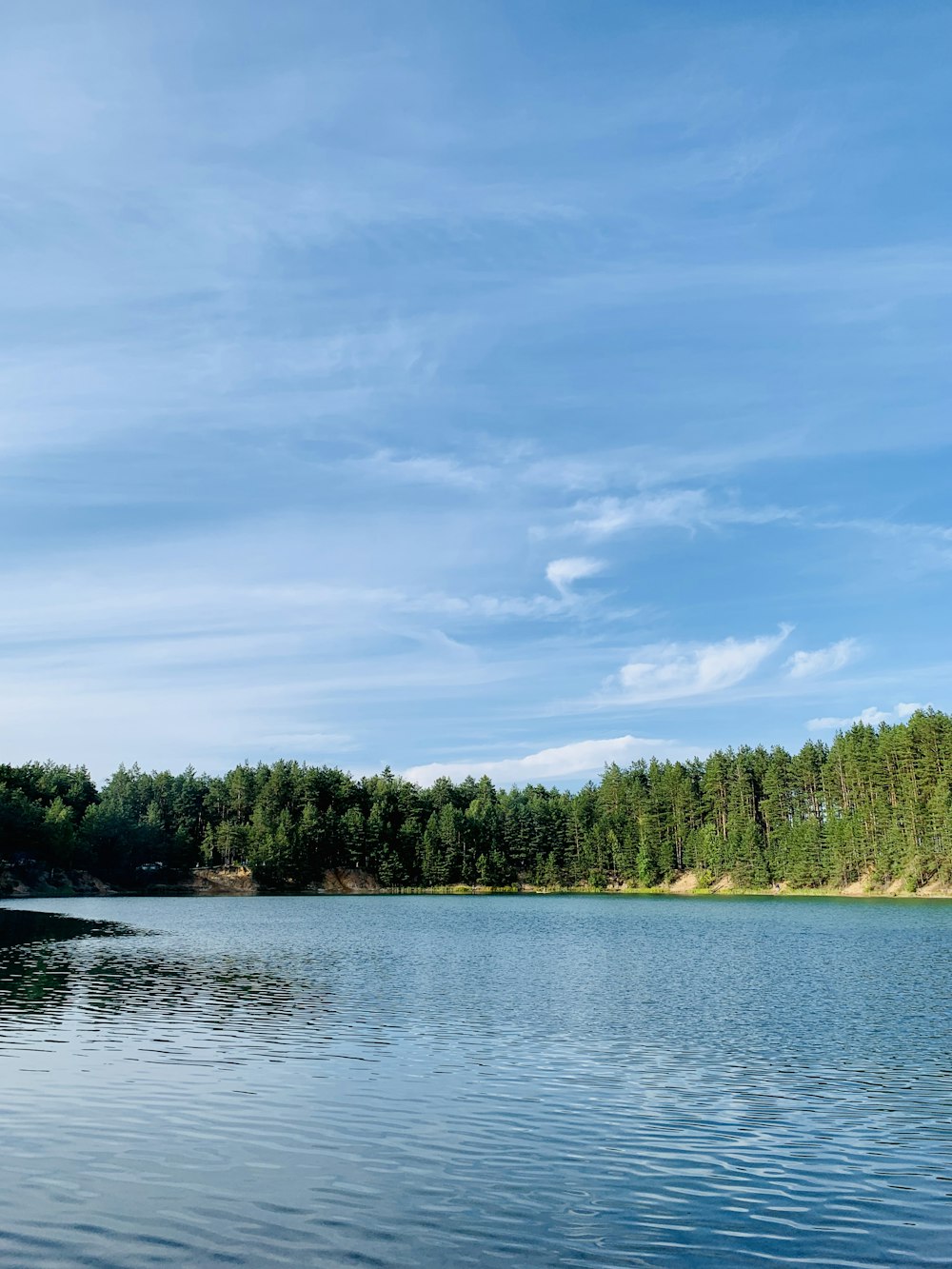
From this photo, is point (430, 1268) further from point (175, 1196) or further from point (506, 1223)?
point (175, 1196)

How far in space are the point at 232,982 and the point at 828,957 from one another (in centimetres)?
3790

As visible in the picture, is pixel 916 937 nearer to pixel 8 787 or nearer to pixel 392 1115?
pixel 392 1115

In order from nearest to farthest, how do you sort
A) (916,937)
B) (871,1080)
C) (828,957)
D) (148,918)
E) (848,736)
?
1. (871,1080)
2. (828,957)
3. (916,937)
4. (148,918)
5. (848,736)

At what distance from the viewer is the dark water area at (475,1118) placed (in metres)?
15.9

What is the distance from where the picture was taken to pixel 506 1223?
54.0 ft

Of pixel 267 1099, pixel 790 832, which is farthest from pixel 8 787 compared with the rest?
pixel 267 1099

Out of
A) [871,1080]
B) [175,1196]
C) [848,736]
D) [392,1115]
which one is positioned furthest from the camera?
[848,736]

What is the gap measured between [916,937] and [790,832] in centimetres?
12403

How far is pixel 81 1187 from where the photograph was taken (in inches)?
717

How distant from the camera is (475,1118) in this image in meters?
23.4

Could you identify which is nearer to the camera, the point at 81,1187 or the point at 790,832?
the point at 81,1187

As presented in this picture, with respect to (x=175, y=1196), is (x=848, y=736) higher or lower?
higher

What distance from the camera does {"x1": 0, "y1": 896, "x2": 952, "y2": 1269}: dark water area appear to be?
15922 mm

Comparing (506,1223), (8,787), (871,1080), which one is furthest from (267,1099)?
(8,787)
